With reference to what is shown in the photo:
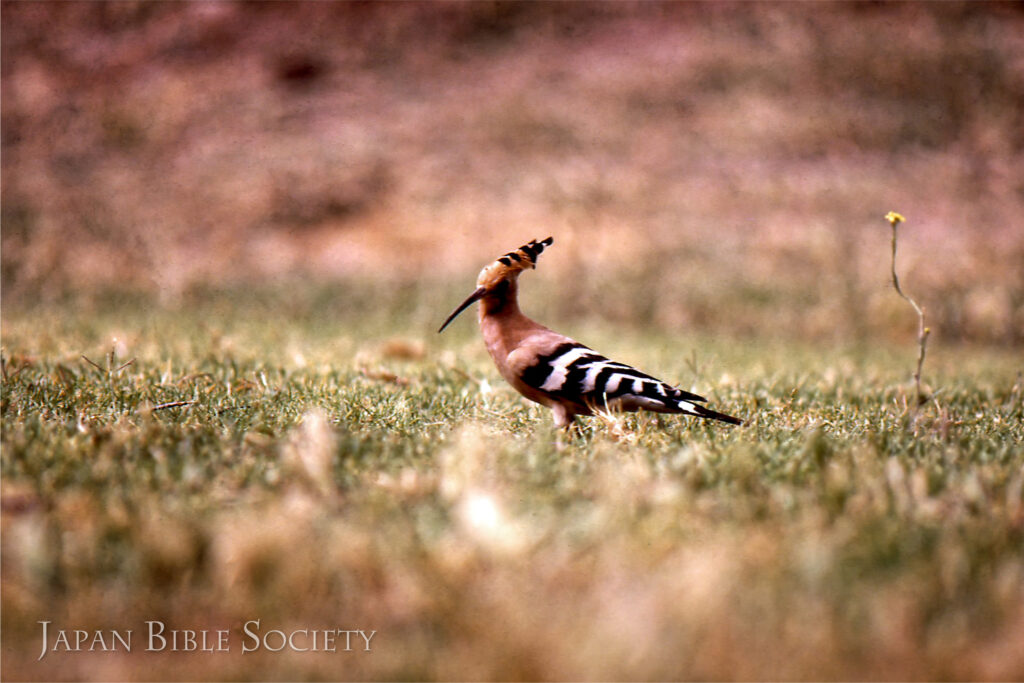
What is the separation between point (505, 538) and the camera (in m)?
1.49

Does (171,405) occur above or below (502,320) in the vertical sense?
below

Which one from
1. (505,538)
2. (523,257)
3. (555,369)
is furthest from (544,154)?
(505,538)

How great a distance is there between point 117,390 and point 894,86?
33.5ft

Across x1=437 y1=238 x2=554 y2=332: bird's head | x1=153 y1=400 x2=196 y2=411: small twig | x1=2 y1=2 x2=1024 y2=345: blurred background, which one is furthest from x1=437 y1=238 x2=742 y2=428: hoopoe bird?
x1=2 y1=2 x2=1024 y2=345: blurred background

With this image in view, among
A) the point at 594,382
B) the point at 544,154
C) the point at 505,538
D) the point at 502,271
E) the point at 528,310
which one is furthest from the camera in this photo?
the point at 544,154

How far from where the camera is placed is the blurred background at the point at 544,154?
7.84 meters

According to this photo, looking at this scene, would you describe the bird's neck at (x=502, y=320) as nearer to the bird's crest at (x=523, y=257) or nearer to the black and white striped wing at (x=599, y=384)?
the bird's crest at (x=523, y=257)

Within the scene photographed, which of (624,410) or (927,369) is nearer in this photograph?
(624,410)

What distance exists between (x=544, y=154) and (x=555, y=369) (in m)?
8.06

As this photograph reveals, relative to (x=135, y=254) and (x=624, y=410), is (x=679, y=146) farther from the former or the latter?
(x=624, y=410)

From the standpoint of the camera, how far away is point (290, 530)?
4.91 ft

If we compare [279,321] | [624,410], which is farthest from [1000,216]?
[624,410]

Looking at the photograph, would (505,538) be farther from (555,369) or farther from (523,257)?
(523,257)

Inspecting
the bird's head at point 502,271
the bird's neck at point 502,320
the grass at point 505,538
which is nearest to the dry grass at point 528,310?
the grass at point 505,538
